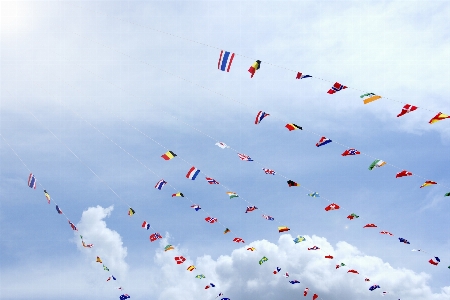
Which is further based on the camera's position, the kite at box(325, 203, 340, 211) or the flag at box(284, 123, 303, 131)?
the kite at box(325, 203, 340, 211)

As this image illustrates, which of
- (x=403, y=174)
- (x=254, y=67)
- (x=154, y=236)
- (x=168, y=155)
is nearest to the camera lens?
(x=254, y=67)

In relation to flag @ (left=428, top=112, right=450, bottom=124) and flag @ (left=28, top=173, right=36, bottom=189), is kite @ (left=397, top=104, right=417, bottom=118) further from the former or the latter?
flag @ (left=28, top=173, right=36, bottom=189)

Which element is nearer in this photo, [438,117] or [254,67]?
[438,117]

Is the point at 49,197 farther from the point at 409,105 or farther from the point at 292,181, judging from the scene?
the point at 409,105

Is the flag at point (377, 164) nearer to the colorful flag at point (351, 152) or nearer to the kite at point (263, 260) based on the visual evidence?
the colorful flag at point (351, 152)

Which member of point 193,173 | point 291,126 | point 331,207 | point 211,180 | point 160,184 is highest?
point 160,184

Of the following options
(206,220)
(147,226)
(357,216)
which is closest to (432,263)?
(357,216)

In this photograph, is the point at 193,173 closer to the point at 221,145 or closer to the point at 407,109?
the point at 221,145

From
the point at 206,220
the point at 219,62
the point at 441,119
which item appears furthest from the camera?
the point at 206,220

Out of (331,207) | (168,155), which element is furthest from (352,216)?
(168,155)

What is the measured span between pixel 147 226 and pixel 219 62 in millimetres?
19211

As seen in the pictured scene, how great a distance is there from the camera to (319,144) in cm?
2352

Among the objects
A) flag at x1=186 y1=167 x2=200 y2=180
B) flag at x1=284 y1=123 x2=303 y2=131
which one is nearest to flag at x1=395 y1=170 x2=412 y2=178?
flag at x1=284 y1=123 x2=303 y2=131

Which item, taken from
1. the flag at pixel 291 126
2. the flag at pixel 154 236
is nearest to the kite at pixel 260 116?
the flag at pixel 291 126
